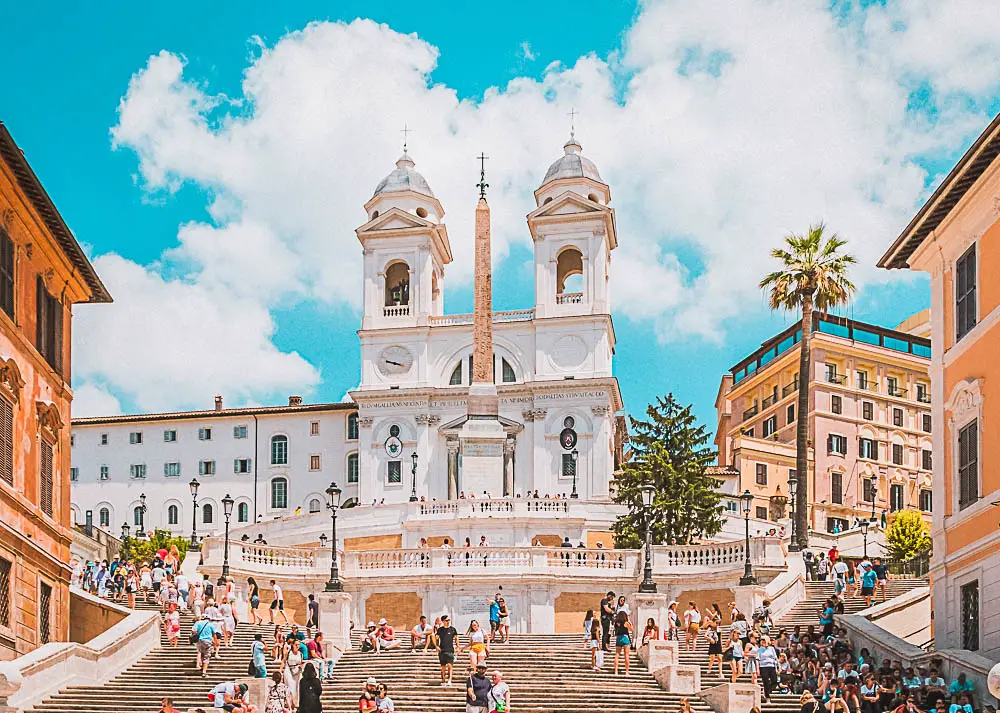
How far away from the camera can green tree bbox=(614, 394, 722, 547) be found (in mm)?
60031

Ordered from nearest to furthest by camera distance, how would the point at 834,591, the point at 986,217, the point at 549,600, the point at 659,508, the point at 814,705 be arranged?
the point at 814,705
the point at 986,217
the point at 834,591
the point at 549,600
the point at 659,508

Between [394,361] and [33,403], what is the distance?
5701 centimetres

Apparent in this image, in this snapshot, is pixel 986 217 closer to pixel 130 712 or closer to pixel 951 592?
pixel 951 592

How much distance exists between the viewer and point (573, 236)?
9306cm

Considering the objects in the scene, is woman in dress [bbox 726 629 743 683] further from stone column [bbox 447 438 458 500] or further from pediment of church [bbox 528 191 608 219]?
pediment of church [bbox 528 191 608 219]

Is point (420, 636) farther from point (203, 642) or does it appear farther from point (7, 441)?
point (7, 441)

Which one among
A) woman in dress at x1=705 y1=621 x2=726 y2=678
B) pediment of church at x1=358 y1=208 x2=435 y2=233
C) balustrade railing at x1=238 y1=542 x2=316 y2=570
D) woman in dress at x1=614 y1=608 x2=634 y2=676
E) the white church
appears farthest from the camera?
pediment of church at x1=358 y1=208 x2=435 y2=233

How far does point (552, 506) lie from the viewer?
65.7 meters

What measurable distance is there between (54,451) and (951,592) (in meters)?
20.5

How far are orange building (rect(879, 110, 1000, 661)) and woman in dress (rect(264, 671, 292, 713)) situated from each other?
43.6 feet

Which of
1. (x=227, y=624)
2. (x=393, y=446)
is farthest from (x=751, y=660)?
(x=393, y=446)

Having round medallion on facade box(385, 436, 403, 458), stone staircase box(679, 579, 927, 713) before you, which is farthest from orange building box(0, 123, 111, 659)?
round medallion on facade box(385, 436, 403, 458)

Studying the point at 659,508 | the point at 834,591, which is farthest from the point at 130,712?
the point at 659,508

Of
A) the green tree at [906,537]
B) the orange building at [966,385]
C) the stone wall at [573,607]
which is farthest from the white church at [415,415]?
the orange building at [966,385]
